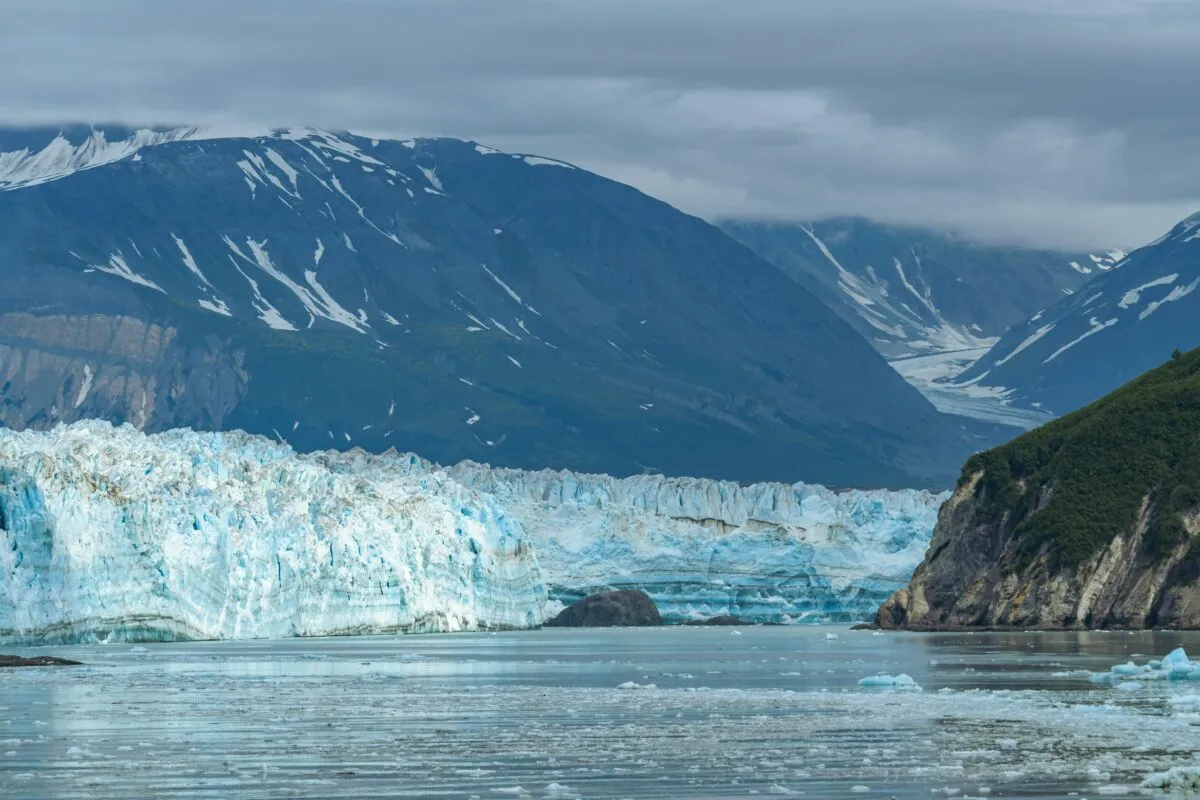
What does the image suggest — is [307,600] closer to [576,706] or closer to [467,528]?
[467,528]

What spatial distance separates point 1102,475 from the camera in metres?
109

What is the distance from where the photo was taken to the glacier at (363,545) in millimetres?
88875

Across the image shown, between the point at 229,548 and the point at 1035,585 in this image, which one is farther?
the point at 1035,585

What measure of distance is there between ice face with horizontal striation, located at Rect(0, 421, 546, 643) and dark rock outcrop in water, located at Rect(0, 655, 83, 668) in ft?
37.0

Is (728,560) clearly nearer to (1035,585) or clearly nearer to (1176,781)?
(1035,585)

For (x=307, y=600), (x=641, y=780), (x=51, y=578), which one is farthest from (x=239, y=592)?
(x=641, y=780)

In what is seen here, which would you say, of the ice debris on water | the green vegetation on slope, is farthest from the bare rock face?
the ice debris on water

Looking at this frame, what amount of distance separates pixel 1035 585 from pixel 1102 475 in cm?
715

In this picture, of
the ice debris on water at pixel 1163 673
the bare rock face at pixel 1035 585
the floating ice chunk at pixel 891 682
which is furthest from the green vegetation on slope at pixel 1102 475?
the floating ice chunk at pixel 891 682

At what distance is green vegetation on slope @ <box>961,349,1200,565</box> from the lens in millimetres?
104625

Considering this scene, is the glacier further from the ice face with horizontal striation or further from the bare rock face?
the bare rock face

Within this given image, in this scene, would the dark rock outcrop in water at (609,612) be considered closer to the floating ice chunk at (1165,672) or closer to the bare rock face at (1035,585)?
the bare rock face at (1035,585)

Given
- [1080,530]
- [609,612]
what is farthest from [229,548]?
[609,612]

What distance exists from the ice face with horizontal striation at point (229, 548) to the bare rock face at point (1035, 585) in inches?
895
